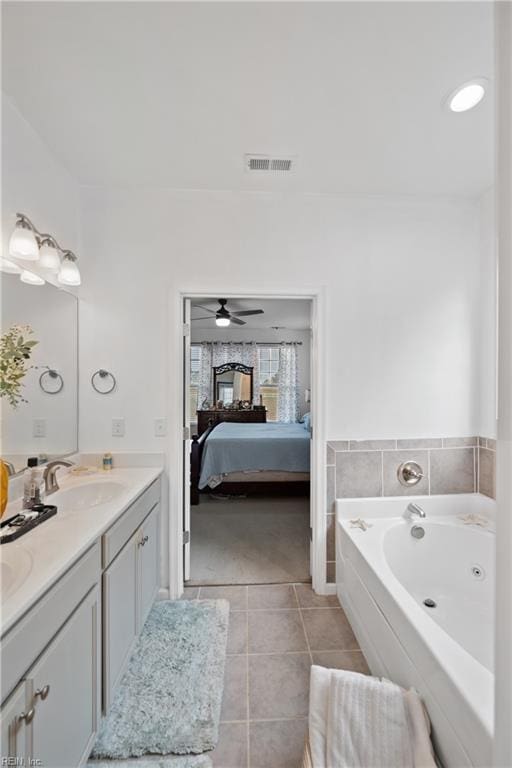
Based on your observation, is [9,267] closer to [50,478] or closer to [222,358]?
[50,478]

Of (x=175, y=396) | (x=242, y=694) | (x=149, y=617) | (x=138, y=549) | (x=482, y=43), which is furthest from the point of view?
(x=175, y=396)

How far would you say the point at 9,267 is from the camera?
1.53 m

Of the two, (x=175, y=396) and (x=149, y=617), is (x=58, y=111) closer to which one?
(x=175, y=396)

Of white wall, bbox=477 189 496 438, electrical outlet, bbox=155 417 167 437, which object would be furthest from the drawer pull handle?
white wall, bbox=477 189 496 438

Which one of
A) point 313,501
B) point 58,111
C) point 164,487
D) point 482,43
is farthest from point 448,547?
point 58,111

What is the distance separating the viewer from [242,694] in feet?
4.90

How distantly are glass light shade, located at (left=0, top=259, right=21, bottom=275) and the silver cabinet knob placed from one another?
1593mm

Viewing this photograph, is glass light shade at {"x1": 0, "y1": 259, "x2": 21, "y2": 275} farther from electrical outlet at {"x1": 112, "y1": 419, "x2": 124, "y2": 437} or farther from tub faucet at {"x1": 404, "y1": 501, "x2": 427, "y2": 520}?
tub faucet at {"x1": 404, "y1": 501, "x2": 427, "y2": 520}

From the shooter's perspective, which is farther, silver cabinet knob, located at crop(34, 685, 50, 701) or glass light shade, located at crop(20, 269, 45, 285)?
glass light shade, located at crop(20, 269, 45, 285)

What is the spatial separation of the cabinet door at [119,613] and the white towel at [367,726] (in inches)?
31.7

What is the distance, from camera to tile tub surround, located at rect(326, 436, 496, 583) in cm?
220

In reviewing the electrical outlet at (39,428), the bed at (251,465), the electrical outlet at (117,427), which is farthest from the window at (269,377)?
the electrical outlet at (39,428)

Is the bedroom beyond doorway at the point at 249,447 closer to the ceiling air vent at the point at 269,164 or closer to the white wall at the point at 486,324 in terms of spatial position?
the ceiling air vent at the point at 269,164

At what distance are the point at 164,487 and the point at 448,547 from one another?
184cm
